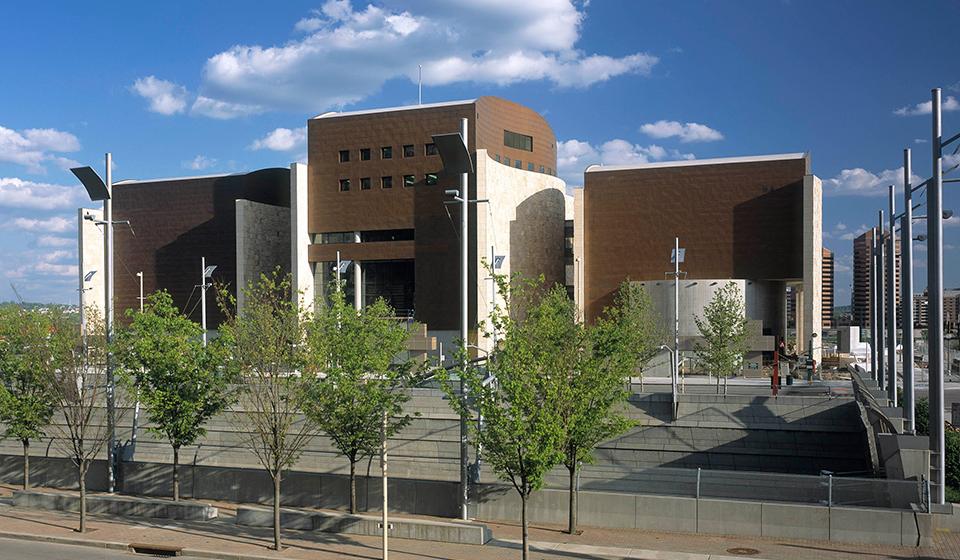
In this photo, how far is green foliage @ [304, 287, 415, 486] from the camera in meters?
22.7

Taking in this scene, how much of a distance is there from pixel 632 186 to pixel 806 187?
13053 millimetres

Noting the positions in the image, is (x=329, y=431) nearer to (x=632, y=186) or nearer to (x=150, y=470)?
(x=150, y=470)

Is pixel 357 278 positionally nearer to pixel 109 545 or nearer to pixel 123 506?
Answer: pixel 123 506

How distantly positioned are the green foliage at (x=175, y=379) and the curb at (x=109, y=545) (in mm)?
4712

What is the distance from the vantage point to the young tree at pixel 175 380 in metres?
25.4

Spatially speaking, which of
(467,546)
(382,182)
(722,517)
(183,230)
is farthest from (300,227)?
(722,517)

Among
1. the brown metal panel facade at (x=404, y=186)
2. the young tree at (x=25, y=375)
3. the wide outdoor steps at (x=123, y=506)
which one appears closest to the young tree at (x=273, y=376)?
the wide outdoor steps at (x=123, y=506)

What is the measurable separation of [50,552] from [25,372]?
10007 mm

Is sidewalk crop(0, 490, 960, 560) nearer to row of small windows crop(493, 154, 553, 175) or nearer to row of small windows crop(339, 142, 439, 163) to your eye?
row of small windows crop(339, 142, 439, 163)

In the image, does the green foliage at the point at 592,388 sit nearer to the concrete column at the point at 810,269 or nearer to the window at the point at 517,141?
the concrete column at the point at 810,269

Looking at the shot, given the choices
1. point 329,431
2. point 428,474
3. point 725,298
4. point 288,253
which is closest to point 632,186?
point 725,298

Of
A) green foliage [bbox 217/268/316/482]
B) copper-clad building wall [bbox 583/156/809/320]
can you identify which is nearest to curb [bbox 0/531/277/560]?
green foliage [bbox 217/268/316/482]

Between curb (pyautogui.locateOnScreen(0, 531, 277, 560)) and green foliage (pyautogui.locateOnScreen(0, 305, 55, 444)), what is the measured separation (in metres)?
4.14

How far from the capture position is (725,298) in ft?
203
